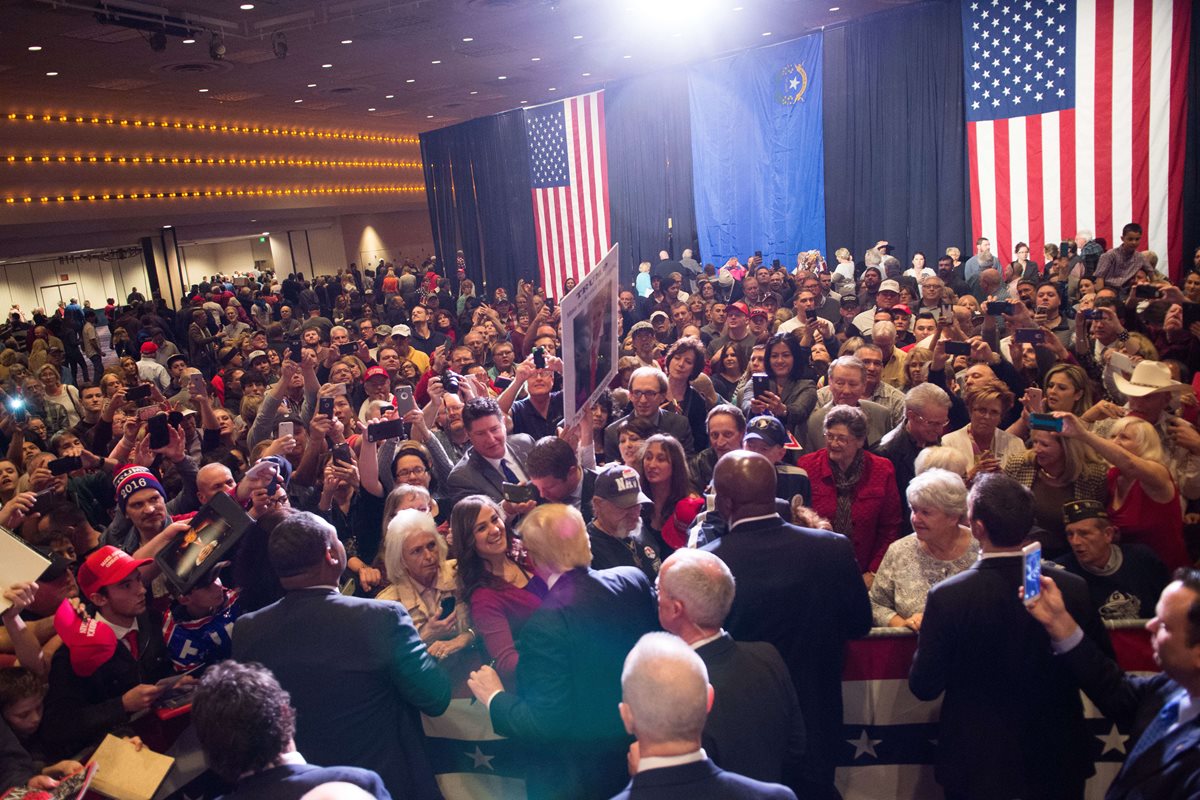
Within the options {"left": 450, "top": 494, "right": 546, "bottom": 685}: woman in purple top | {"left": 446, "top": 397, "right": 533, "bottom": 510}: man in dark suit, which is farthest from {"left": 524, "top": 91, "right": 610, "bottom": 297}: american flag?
{"left": 450, "top": 494, "right": 546, "bottom": 685}: woman in purple top

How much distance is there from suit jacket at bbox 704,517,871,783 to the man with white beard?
46 centimetres

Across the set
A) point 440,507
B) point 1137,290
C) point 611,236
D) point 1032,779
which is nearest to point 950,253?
point 1137,290

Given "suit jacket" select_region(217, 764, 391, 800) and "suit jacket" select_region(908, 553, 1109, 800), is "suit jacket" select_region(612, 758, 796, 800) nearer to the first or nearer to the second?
"suit jacket" select_region(217, 764, 391, 800)

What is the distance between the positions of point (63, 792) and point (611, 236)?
1702 centimetres

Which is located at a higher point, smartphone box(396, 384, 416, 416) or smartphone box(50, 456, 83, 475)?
smartphone box(396, 384, 416, 416)

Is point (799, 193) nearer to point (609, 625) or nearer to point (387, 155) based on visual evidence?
point (609, 625)

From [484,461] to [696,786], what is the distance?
2.76 meters

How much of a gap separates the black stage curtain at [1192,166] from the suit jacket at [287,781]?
12.6 m

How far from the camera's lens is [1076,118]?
11547mm

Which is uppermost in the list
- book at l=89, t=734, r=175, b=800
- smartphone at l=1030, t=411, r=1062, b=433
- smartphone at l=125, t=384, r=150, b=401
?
smartphone at l=125, t=384, r=150, b=401

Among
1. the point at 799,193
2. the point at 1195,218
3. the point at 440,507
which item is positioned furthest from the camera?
A: the point at 799,193

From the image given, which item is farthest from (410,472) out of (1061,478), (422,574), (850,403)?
(1061,478)

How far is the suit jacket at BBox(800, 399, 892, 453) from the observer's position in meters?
4.81

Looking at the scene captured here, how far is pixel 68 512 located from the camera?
4113mm
